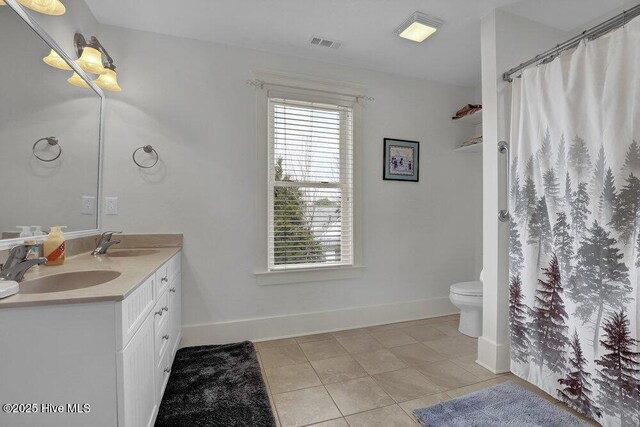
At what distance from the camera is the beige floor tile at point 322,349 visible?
2.22m

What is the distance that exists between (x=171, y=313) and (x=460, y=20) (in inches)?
112

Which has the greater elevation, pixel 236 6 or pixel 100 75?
pixel 236 6

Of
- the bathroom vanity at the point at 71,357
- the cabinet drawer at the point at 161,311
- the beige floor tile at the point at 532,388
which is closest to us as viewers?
the bathroom vanity at the point at 71,357

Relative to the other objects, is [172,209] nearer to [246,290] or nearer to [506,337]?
[246,290]

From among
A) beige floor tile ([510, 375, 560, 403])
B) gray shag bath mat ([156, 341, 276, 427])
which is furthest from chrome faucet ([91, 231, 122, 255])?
beige floor tile ([510, 375, 560, 403])

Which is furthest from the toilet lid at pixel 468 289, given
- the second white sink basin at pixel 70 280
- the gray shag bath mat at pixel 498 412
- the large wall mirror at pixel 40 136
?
the large wall mirror at pixel 40 136

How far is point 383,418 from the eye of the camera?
5.03 ft

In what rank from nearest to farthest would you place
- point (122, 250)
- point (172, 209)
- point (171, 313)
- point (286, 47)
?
point (171, 313), point (122, 250), point (172, 209), point (286, 47)

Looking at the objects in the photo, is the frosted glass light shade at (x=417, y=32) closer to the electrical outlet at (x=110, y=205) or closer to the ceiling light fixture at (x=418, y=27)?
the ceiling light fixture at (x=418, y=27)

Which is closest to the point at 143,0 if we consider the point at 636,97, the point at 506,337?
the point at 636,97

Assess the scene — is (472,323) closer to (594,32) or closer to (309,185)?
(309,185)

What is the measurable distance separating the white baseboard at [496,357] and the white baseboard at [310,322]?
37.5 inches

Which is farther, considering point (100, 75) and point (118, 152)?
point (118, 152)

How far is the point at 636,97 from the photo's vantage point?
126 cm
